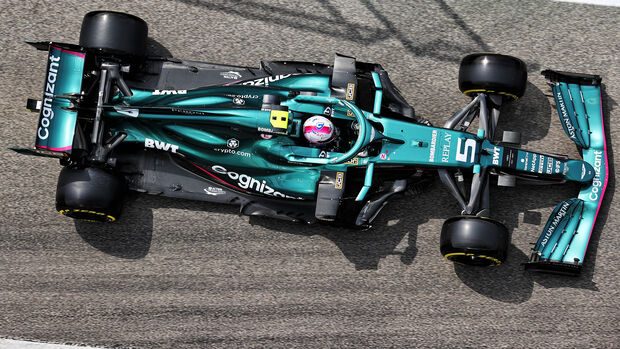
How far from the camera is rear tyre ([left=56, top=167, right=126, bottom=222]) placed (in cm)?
491

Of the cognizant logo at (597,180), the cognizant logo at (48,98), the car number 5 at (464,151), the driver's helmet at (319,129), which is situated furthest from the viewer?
the cognizant logo at (597,180)

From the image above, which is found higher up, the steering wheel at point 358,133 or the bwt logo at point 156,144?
the steering wheel at point 358,133

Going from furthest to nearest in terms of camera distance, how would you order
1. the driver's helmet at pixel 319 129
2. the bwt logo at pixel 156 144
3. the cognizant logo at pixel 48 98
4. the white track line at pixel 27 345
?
1. the white track line at pixel 27 345
2. the bwt logo at pixel 156 144
3. the cognizant logo at pixel 48 98
4. the driver's helmet at pixel 319 129

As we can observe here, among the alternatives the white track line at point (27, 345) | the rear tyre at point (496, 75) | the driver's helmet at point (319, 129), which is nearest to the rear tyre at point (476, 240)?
the rear tyre at point (496, 75)

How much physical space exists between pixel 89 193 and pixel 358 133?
2.34 meters

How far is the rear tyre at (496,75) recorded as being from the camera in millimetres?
5004

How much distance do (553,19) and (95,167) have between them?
459 centimetres

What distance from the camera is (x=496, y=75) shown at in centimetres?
500

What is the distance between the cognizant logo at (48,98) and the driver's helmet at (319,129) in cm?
219

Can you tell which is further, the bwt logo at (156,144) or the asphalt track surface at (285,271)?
the asphalt track surface at (285,271)

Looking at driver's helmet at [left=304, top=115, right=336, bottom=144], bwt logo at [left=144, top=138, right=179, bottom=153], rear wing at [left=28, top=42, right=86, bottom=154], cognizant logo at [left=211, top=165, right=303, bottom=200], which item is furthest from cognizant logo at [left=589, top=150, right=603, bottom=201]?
rear wing at [left=28, top=42, right=86, bottom=154]

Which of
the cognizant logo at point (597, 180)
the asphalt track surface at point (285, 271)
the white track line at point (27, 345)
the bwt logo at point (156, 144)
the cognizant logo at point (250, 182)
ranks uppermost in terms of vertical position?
the cognizant logo at point (597, 180)

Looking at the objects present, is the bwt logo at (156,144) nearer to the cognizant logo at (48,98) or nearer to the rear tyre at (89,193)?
the rear tyre at (89,193)

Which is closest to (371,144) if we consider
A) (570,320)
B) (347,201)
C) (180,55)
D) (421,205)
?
(347,201)
